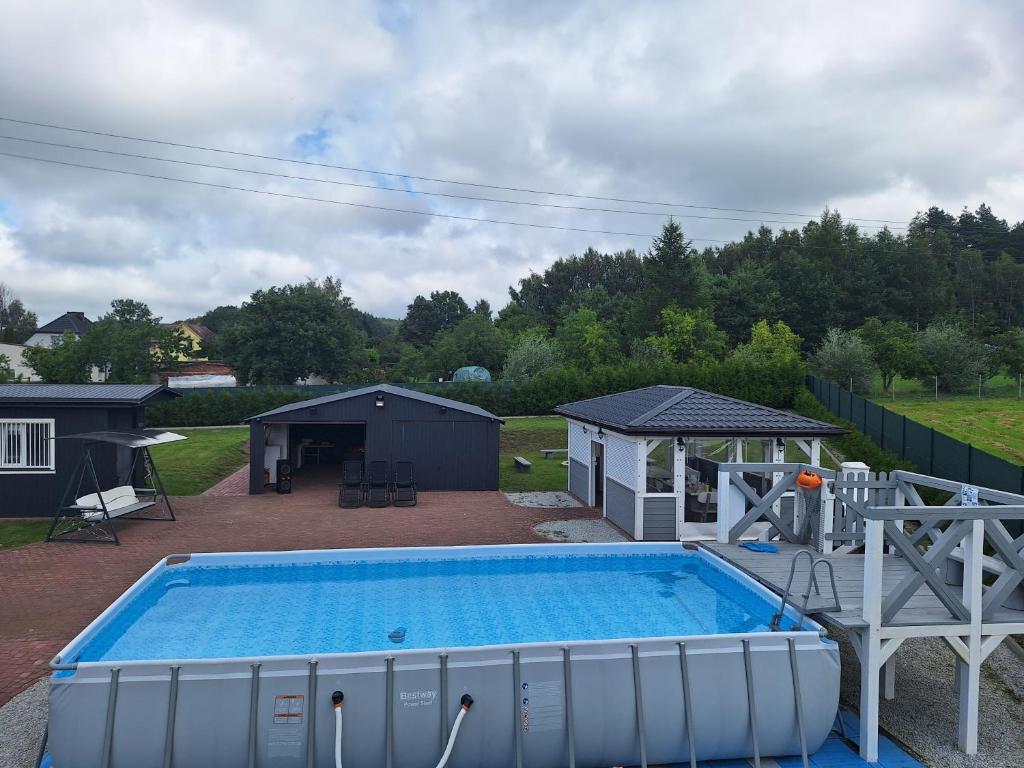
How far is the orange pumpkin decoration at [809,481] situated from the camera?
8.67 metres

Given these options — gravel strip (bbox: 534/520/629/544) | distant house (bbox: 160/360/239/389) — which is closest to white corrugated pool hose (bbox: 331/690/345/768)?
gravel strip (bbox: 534/520/629/544)

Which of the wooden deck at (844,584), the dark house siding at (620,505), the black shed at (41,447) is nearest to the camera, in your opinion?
the wooden deck at (844,584)

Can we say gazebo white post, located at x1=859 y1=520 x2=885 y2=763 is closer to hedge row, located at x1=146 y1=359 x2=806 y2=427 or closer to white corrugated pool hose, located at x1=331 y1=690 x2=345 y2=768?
white corrugated pool hose, located at x1=331 y1=690 x2=345 y2=768

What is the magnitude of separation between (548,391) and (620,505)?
67.3ft

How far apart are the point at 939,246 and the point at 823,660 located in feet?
209

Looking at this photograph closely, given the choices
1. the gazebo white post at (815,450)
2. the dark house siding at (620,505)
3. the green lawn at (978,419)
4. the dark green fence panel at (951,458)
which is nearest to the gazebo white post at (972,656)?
the gazebo white post at (815,450)

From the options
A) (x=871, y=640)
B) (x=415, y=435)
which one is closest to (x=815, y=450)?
(x=871, y=640)

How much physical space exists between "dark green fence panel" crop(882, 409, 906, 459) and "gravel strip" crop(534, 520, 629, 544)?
8068 millimetres

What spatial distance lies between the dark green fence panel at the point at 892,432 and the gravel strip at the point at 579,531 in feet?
26.5

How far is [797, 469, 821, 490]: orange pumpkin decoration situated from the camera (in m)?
8.67

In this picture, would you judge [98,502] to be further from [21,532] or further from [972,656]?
[972,656]

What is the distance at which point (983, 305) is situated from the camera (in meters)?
56.9

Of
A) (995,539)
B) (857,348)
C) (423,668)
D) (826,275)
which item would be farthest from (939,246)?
(423,668)

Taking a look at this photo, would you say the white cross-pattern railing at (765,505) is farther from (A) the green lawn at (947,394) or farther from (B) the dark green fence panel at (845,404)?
(A) the green lawn at (947,394)
